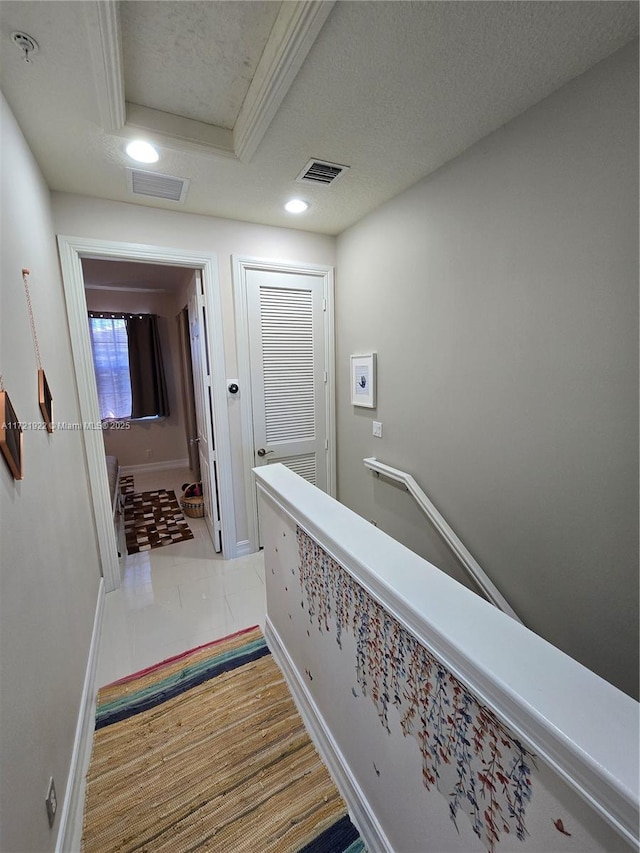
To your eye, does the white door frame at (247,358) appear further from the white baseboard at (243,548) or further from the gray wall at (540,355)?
the gray wall at (540,355)

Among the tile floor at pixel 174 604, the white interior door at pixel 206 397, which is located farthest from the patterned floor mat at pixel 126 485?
the white interior door at pixel 206 397

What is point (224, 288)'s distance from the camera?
253 centimetres

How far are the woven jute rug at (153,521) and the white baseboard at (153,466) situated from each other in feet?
2.88

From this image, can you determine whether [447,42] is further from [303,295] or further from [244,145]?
[303,295]

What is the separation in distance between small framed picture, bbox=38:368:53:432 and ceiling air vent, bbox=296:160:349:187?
1.59m

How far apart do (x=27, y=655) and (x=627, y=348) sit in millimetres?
2086

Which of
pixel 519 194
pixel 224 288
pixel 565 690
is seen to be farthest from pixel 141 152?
pixel 565 690

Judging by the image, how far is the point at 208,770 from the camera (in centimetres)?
136

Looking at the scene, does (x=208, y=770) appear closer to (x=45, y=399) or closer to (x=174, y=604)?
(x=174, y=604)

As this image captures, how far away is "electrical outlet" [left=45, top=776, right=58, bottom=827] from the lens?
102cm

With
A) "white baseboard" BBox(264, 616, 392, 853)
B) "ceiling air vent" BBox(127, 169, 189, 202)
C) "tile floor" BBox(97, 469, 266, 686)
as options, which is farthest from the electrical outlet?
"ceiling air vent" BBox(127, 169, 189, 202)

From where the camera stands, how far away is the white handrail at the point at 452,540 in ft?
5.68

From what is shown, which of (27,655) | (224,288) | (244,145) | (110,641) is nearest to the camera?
(27,655)

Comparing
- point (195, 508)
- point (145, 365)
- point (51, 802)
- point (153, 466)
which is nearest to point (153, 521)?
point (195, 508)
